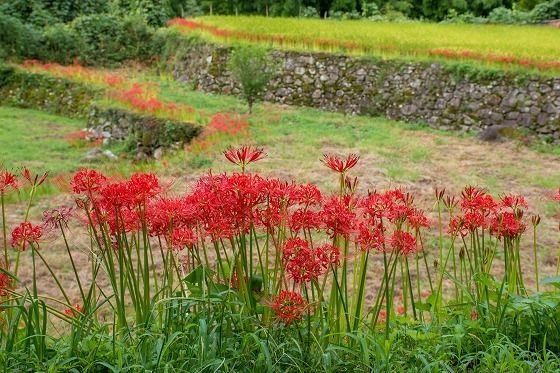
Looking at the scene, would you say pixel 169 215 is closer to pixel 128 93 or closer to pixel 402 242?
pixel 402 242

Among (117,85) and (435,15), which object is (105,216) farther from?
(435,15)

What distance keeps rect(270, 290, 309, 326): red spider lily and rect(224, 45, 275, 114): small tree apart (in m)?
11.5

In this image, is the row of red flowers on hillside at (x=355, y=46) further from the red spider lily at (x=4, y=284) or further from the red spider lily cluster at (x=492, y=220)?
the red spider lily at (x=4, y=284)

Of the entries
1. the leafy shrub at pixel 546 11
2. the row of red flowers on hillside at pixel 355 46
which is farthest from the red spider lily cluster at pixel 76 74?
the leafy shrub at pixel 546 11

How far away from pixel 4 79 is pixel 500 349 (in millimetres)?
17413

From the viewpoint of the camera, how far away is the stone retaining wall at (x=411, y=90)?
12.7m

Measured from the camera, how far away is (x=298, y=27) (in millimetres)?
19484

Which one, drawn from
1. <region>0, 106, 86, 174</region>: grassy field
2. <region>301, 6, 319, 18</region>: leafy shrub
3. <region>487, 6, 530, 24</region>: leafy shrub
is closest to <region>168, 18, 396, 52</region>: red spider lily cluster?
<region>0, 106, 86, 174</region>: grassy field

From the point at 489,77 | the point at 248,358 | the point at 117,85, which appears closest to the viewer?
the point at 248,358

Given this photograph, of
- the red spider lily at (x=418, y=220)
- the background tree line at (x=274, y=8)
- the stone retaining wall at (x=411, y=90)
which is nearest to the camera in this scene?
the red spider lily at (x=418, y=220)

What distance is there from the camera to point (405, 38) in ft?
55.7

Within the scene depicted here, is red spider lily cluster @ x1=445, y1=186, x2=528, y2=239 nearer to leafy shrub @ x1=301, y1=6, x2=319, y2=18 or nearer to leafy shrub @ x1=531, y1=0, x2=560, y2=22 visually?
leafy shrub @ x1=531, y1=0, x2=560, y2=22

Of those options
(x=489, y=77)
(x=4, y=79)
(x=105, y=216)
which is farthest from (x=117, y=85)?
(x=105, y=216)

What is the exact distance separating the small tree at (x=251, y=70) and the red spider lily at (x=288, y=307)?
11519 mm
